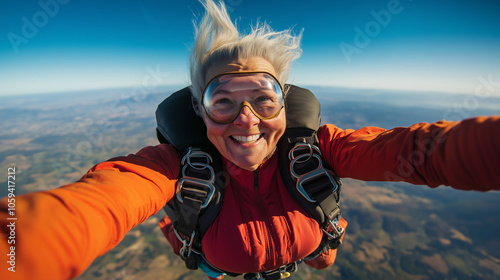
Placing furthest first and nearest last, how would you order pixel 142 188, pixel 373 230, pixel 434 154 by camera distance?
pixel 373 230 < pixel 142 188 < pixel 434 154

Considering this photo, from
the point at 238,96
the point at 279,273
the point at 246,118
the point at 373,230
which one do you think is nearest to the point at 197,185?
the point at 246,118

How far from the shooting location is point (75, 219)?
774mm

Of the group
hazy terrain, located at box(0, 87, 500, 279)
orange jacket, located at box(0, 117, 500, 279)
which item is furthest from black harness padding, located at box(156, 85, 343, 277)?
hazy terrain, located at box(0, 87, 500, 279)

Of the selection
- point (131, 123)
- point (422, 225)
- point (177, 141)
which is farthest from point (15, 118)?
point (422, 225)

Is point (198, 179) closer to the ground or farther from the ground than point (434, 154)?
closer to the ground

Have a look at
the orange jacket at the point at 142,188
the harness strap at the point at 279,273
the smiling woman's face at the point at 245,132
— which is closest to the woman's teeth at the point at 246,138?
the smiling woman's face at the point at 245,132

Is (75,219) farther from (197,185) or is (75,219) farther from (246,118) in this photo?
(246,118)

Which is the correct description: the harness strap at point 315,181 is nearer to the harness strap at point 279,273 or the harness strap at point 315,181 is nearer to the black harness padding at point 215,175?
the black harness padding at point 215,175

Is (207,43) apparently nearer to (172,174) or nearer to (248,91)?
Result: (248,91)

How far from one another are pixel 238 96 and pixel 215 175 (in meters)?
0.67

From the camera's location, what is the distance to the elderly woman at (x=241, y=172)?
739 millimetres

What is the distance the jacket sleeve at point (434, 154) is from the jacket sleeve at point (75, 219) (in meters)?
1.37

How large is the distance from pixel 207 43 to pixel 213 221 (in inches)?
59.4

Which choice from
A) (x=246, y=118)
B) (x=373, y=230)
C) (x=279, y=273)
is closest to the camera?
(x=246, y=118)
